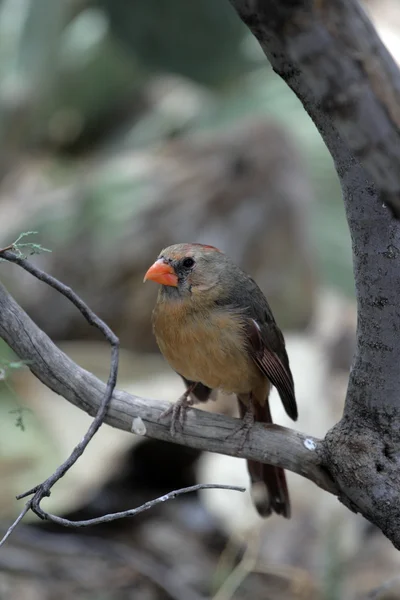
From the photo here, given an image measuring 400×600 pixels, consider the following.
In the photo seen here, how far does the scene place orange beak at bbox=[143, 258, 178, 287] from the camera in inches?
109

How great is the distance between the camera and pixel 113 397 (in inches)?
93.7

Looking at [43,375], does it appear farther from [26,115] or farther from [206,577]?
[26,115]

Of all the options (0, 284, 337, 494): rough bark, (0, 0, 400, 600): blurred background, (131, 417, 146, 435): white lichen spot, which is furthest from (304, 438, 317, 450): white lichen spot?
(0, 0, 400, 600): blurred background

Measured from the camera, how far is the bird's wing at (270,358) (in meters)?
2.74

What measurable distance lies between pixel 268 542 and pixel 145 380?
4.57 ft

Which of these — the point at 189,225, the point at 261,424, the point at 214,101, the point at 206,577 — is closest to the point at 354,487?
the point at 261,424

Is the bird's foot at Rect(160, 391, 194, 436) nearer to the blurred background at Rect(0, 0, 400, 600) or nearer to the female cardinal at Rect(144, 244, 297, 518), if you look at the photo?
the female cardinal at Rect(144, 244, 297, 518)

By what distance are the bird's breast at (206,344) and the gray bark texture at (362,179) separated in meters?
0.53

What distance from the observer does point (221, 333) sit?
106 inches

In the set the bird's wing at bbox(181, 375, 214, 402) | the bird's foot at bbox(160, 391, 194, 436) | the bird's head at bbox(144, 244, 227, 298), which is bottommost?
the bird's wing at bbox(181, 375, 214, 402)

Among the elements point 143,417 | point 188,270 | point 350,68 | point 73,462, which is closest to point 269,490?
point 143,417

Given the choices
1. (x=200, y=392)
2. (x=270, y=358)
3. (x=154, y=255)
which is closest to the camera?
(x=270, y=358)

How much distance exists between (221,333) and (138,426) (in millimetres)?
480

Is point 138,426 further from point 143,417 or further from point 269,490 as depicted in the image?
point 269,490
